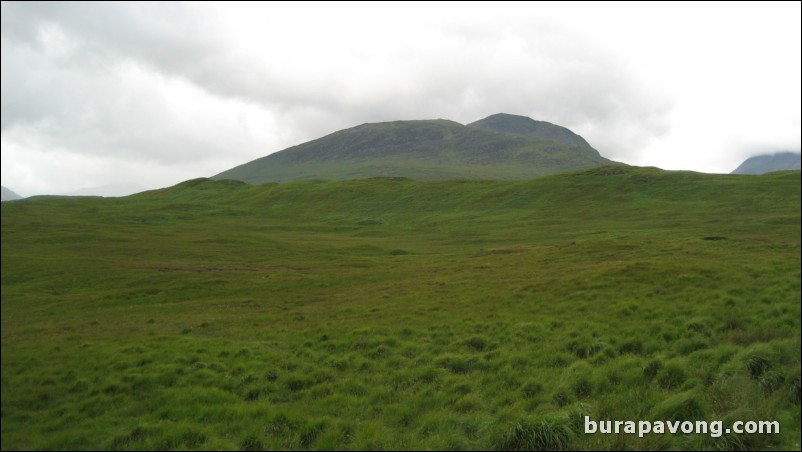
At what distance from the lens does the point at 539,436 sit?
906 cm

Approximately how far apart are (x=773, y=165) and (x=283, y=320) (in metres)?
23.0

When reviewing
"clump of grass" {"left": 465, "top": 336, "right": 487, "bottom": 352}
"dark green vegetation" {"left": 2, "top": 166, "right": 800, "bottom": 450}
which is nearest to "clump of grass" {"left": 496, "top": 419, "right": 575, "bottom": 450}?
"dark green vegetation" {"left": 2, "top": 166, "right": 800, "bottom": 450}

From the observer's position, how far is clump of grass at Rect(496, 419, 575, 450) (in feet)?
29.2

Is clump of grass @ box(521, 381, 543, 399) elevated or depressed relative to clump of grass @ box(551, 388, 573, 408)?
depressed

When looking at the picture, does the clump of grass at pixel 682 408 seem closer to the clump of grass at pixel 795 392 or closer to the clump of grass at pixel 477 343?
the clump of grass at pixel 795 392

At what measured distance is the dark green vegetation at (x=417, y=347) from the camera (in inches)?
367

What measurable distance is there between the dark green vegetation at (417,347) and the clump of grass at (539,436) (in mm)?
38

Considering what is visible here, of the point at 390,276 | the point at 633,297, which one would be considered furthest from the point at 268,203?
the point at 633,297

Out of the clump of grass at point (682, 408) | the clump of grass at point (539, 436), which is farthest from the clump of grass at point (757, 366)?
the clump of grass at point (539, 436)

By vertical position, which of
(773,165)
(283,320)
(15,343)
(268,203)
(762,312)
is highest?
(268,203)

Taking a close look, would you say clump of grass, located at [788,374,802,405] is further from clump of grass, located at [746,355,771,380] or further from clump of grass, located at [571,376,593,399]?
clump of grass, located at [571,376,593,399]

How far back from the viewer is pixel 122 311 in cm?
2528

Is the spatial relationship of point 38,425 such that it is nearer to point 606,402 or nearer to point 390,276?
point 606,402

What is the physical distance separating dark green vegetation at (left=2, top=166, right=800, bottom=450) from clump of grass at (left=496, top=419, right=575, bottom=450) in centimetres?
4
